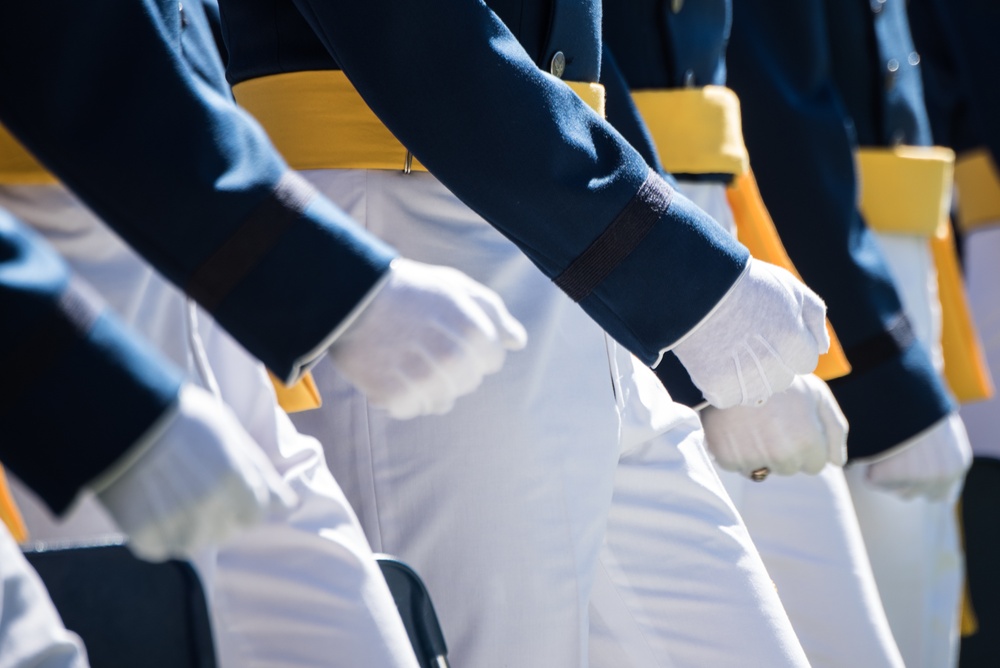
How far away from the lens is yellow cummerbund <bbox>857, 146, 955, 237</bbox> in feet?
8.52

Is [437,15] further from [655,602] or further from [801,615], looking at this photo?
[801,615]

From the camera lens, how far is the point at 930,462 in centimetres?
240

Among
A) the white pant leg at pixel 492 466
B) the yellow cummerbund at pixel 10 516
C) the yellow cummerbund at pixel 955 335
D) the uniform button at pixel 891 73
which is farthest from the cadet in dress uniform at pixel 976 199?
the yellow cummerbund at pixel 10 516

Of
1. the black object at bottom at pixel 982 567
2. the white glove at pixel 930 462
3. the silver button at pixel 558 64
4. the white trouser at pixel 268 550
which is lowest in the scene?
the black object at bottom at pixel 982 567

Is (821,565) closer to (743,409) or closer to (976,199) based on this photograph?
(743,409)

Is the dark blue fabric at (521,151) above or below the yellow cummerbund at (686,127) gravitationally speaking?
above

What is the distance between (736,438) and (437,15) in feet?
2.66

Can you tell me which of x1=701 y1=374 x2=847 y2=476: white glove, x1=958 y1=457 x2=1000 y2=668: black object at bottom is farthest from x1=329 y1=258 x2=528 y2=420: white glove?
x1=958 y1=457 x2=1000 y2=668: black object at bottom

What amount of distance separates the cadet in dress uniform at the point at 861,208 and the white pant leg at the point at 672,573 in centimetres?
77

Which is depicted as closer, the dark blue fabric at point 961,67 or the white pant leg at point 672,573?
the white pant leg at point 672,573

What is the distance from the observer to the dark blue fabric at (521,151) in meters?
1.38

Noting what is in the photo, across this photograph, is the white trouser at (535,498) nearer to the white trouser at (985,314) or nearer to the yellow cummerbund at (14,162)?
the yellow cummerbund at (14,162)

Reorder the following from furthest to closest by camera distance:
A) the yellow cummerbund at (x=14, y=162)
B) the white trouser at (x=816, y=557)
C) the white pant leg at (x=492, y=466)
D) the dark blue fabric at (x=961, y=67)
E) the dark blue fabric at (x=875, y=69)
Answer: the dark blue fabric at (x=961, y=67) < the dark blue fabric at (x=875, y=69) < the white trouser at (x=816, y=557) < the white pant leg at (x=492, y=466) < the yellow cummerbund at (x=14, y=162)

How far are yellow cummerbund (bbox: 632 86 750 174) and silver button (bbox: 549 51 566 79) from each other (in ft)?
1.26
